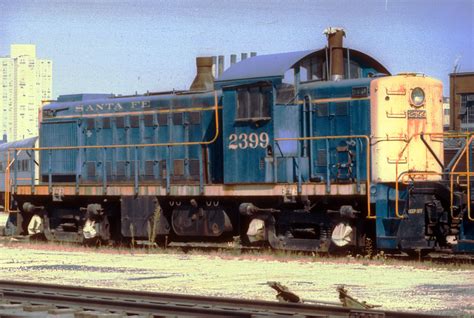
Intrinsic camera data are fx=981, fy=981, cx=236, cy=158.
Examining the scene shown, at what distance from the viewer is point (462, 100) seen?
56.5 meters

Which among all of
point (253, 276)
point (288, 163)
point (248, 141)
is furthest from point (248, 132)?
point (253, 276)

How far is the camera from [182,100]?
2083 centimetres

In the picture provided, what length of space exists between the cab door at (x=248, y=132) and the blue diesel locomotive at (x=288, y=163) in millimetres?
24

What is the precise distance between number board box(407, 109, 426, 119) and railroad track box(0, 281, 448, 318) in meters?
8.17

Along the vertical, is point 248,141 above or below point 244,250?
above

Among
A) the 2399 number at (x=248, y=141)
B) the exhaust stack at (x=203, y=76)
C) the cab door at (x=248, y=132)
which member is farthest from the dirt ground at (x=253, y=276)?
the exhaust stack at (x=203, y=76)

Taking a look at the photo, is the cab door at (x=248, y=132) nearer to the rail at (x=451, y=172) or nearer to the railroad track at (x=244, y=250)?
the railroad track at (x=244, y=250)

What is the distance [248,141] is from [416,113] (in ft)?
10.6

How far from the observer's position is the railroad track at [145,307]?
9.30m

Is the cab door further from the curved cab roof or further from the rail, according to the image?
the rail

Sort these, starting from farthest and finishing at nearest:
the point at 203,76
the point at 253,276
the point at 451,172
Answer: the point at 203,76 < the point at 451,172 < the point at 253,276

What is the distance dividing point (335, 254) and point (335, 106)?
9.04ft

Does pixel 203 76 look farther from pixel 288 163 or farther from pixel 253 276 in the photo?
pixel 253 276

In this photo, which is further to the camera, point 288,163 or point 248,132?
point 248,132
